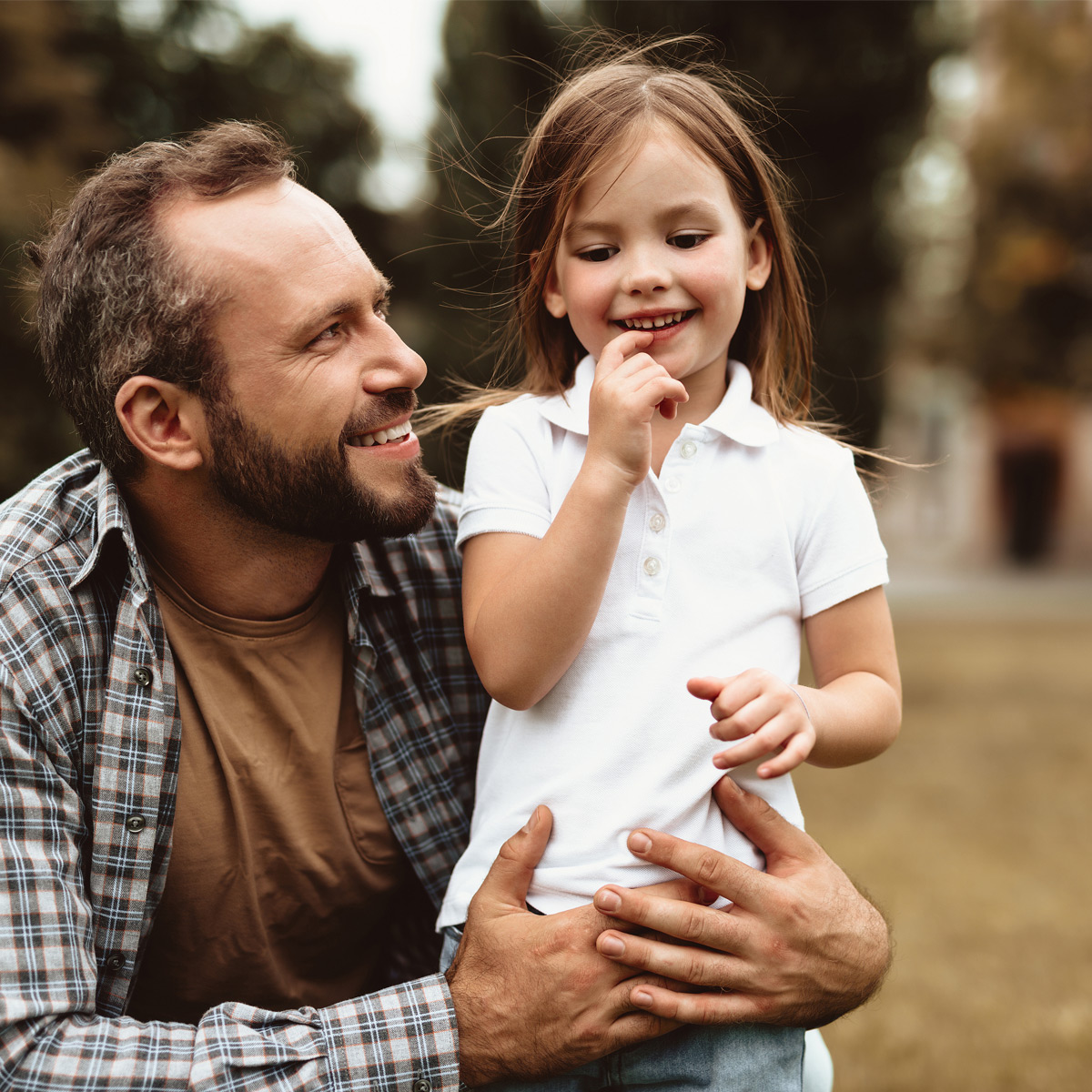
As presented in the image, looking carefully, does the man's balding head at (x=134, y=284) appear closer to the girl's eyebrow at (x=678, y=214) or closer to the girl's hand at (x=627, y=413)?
the girl's eyebrow at (x=678, y=214)

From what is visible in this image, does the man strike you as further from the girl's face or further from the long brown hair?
the girl's face

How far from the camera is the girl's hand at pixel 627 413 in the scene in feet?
5.81

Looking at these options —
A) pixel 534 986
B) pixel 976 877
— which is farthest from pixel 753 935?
pixel 976 877

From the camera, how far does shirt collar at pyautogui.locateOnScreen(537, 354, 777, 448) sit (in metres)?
2.02

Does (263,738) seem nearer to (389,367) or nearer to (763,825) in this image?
(389,367)

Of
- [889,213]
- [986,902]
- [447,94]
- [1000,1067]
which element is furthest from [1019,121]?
[1000,1067]

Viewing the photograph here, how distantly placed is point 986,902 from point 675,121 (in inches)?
A: 189

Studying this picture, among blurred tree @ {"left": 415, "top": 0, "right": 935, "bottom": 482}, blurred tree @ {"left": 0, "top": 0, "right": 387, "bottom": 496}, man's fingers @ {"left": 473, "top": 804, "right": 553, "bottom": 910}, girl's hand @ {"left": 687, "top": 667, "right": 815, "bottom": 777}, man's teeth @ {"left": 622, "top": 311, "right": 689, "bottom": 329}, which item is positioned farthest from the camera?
blurred tree @ {"left": 415, "top": 0, "right": 935, "bottom": 482}

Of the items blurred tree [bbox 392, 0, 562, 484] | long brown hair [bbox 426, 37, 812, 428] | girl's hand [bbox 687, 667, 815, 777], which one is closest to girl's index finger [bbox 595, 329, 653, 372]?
long brown hair [bbox 426, 37, 812, 428]

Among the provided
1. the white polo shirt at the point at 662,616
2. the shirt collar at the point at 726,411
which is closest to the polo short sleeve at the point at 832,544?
the white polo shirt at the point at 662,616

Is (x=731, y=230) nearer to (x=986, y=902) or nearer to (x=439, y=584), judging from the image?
(x=439, y=584)

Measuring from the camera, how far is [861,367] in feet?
26.7

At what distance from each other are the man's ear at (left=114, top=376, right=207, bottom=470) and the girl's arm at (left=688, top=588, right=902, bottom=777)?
1182 millimetres

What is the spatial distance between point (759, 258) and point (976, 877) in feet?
15.6
